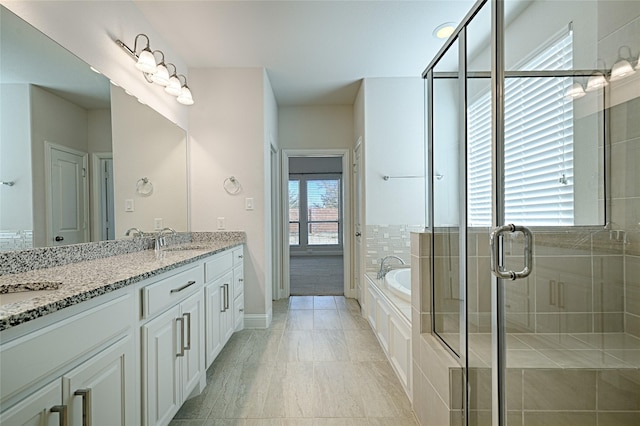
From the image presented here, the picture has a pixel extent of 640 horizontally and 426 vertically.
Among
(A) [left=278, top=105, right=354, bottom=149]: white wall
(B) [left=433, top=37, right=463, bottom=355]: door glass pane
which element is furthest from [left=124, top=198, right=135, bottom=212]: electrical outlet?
(A) [left=278, top=105, right=354, bottom=149]: white wall

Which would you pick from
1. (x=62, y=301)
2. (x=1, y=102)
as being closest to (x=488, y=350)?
(x=62, y=301)

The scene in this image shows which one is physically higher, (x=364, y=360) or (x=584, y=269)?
(x=584, y=269)

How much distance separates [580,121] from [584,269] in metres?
0.57

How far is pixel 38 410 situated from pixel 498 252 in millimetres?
→ 1406

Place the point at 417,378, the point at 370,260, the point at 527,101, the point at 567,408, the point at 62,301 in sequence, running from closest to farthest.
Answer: the point at 62,301, the point at 567,408, the point at 527,101, the point at 417,378, the point at 370,260

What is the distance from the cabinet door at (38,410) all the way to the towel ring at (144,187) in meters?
1.75

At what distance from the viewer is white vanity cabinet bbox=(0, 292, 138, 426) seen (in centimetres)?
72

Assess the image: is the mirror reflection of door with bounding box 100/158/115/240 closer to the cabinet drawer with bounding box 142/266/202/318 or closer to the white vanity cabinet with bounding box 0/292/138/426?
the cabinet drawer with bounding box 142/266/202/318

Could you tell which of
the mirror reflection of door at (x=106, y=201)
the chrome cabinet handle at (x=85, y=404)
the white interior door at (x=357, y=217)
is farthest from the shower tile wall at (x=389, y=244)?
the chrome cabinet handle at (x=85, y=404)

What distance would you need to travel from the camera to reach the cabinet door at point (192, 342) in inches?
65.6

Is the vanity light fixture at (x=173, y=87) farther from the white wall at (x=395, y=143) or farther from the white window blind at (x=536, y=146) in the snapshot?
the white window blind at (x=536, y=146)

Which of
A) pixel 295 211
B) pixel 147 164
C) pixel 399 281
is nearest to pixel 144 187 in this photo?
pixel 147 164

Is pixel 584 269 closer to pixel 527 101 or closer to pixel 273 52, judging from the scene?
pixel 527 101

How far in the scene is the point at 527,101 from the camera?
4.32ft
